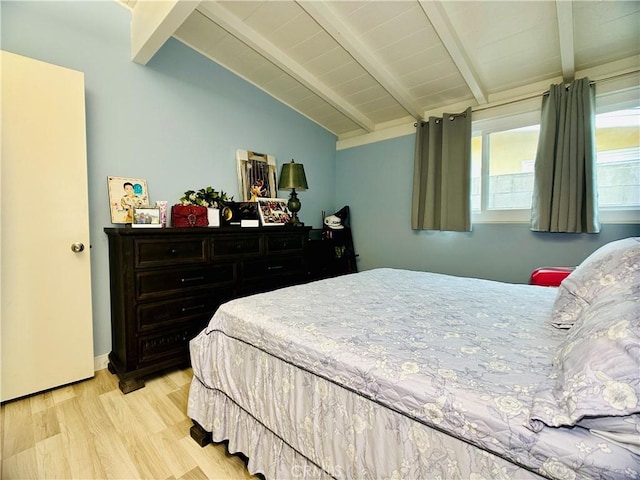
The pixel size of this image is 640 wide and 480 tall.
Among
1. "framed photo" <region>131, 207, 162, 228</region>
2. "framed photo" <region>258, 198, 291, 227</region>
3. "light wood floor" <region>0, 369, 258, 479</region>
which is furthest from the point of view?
"framed photo" <region>258, 198, 291, 227</region>

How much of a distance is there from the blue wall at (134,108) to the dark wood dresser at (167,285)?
440 mm

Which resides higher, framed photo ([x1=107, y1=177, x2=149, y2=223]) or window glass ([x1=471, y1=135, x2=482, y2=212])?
window glass ([x1=471, y1=135, x2=482, y2=212])

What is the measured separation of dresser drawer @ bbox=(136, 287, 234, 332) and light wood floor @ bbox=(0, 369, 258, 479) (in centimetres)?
42

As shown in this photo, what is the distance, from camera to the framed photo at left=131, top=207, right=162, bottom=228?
80.7 inches

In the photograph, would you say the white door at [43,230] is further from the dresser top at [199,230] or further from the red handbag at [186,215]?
the red handbag at [186,215]

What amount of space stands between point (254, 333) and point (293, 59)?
8.26ft

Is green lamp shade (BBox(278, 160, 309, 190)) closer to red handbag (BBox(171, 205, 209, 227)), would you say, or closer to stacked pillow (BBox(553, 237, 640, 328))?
red handbag (BBox(171, 205, 209, 227))

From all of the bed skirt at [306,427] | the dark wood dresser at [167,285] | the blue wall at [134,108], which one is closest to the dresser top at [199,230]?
the dark wood dresser at [167,285]

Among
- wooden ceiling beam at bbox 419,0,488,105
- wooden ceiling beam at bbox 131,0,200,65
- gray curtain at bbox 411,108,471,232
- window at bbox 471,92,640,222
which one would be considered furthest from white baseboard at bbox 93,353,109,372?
window at bbox 471,92,640,222

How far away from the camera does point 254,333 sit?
115cm

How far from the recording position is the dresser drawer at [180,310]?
6.29 ft

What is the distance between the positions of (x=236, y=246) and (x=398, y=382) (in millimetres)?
1842

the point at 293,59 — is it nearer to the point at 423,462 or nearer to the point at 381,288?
the point at 381,288

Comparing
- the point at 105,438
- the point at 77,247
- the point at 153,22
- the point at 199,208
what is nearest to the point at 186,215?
the point at 199,208
